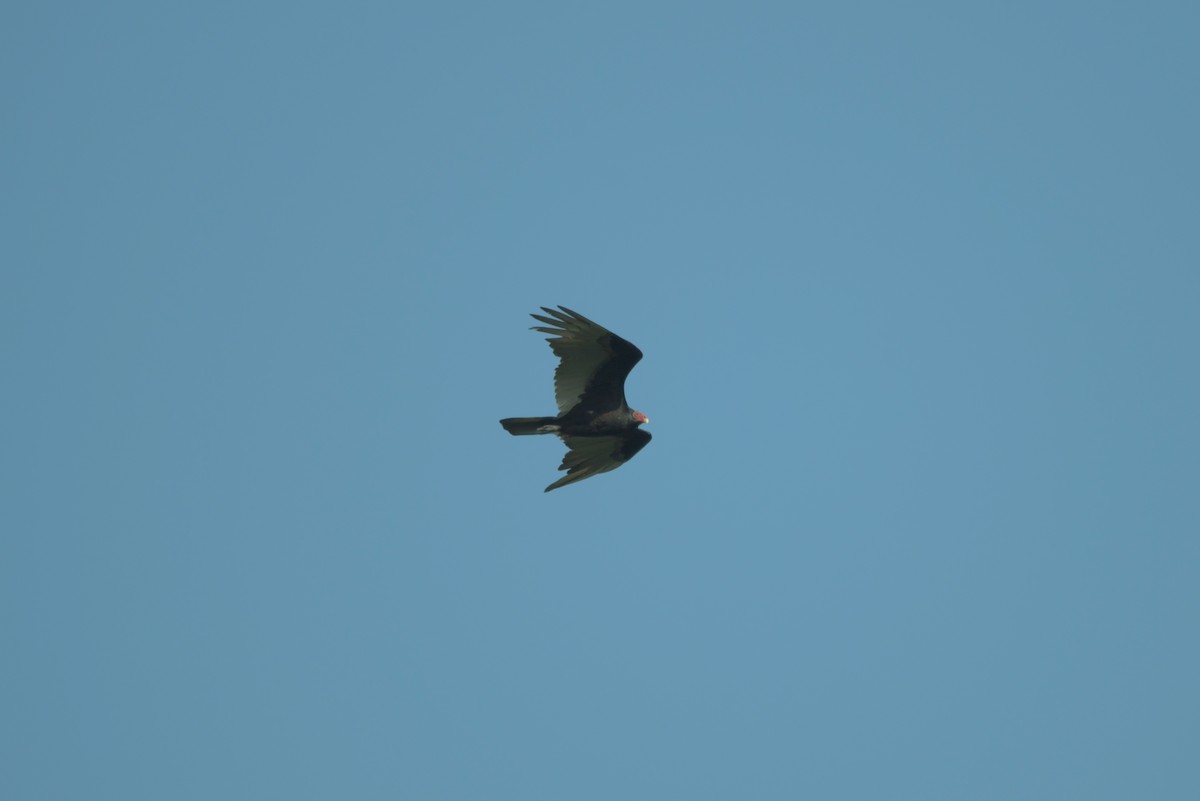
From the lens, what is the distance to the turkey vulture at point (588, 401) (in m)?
32.2

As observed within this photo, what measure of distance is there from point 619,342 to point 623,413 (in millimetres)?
1819

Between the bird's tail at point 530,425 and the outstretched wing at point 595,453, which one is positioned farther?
the outstretched wing at point 595,453

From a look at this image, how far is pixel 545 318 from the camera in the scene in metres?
31.8

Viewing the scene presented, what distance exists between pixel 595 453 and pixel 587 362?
8.02ft

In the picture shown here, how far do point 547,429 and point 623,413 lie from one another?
1774 mm

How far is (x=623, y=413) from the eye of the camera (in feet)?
109

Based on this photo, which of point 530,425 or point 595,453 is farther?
point 595,453

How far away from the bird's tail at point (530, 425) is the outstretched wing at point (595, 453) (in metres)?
0.92

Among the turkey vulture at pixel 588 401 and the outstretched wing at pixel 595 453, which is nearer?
the turkey vulture at pixel 588 401

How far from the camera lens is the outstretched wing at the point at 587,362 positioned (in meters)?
32.0

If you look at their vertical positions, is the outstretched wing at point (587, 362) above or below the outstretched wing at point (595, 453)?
above

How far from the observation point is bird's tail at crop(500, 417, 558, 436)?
3231 cm

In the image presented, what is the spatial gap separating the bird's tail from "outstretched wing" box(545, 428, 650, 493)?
36.2 inches

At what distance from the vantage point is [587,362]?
32688 mm
